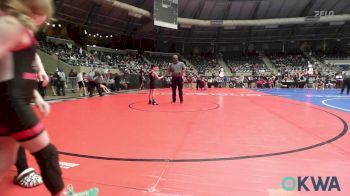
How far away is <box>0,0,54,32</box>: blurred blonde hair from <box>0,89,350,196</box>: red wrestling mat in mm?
1445

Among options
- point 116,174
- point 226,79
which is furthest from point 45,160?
point 226,79

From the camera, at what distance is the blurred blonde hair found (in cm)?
139

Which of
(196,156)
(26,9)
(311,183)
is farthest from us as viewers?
(196,156)

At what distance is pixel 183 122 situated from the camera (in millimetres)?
5613

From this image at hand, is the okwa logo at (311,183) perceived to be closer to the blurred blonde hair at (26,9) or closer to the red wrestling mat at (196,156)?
the red wrestling mat at (196,156)

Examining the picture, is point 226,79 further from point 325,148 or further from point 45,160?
point 45,160

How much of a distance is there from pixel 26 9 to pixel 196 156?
2.42 metres

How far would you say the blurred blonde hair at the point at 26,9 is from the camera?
1.39 meters

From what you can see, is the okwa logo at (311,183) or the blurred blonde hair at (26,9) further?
the okwa logo at (311,183)

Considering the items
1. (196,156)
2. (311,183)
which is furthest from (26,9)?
(311,183)

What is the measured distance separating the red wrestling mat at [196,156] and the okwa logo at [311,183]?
30 mm

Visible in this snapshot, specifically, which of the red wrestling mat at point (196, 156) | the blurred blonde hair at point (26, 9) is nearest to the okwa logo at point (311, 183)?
the red wrestling mat at point (196, 156)

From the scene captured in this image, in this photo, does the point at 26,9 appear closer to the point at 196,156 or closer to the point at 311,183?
the point at 196,156

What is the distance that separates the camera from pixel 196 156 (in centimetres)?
330
